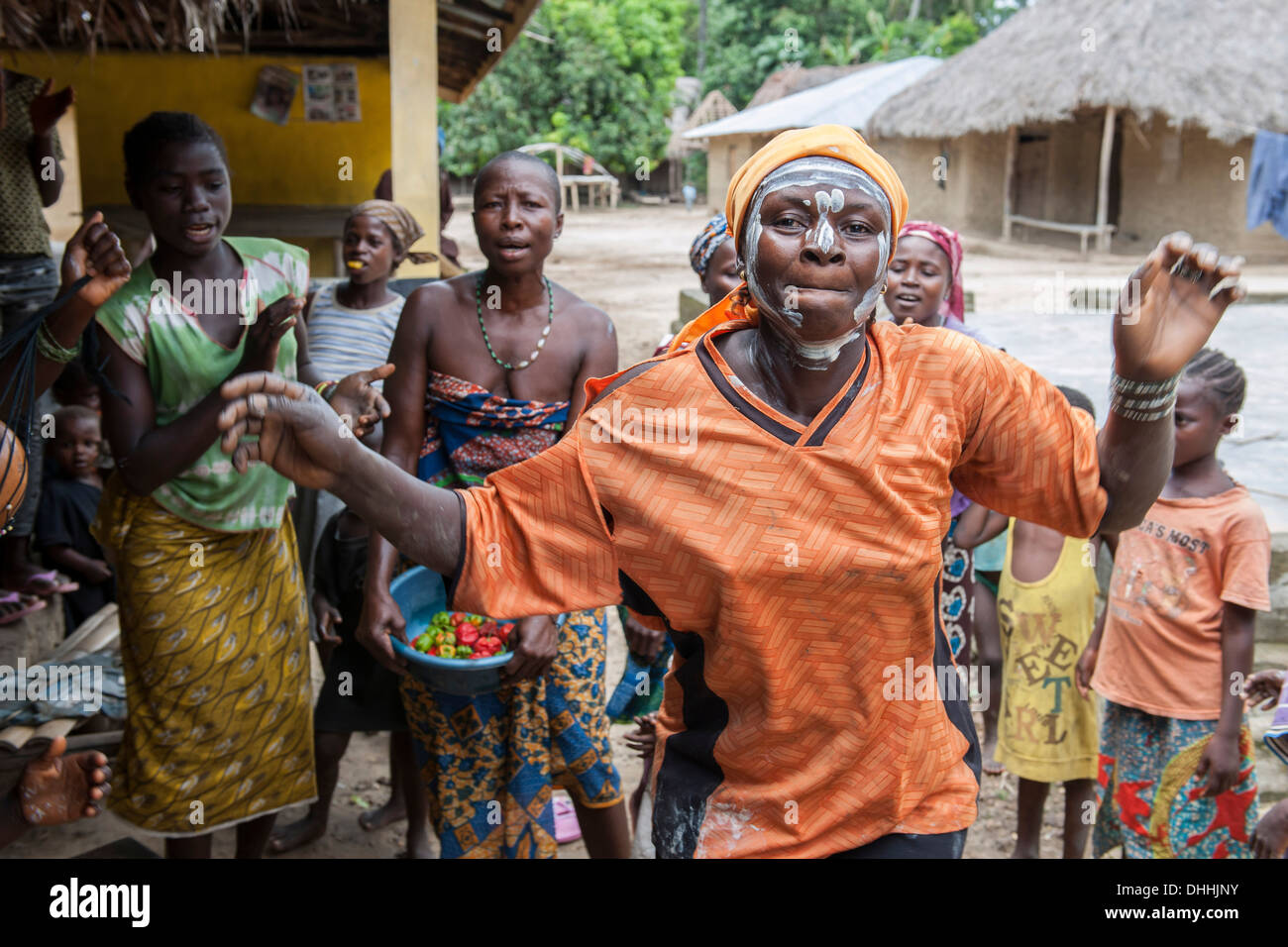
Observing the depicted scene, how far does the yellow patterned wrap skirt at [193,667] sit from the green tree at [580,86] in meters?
28.3

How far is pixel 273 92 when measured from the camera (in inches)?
335

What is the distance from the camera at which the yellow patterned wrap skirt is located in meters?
3.00

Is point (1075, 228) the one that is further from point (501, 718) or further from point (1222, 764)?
point (501, 718)

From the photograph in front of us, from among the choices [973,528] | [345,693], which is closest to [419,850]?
[345,693]

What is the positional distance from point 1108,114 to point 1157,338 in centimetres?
1845

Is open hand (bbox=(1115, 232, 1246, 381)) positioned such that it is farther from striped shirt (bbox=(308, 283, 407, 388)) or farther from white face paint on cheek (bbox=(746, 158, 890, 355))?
striped shirt (bbox=(308, 283, 407, 388))

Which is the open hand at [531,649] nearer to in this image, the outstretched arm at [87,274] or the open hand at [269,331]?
the open hand at [269,331]

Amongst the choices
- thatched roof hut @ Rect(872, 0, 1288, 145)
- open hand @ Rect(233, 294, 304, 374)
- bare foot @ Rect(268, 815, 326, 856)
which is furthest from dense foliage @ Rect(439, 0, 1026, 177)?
open hand @ Rect(233, 294, 304, 374)

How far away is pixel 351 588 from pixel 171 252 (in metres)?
1.16

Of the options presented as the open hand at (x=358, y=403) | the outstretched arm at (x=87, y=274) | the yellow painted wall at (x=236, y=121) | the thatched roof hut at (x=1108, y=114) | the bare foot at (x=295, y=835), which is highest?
the thatched roof hut at (x=1108, y=114)

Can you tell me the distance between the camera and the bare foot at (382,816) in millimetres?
3861

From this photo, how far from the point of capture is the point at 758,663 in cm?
180

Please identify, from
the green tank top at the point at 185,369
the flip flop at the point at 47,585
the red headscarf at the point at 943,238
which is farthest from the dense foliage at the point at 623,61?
the green tank top at the point at 185,369
